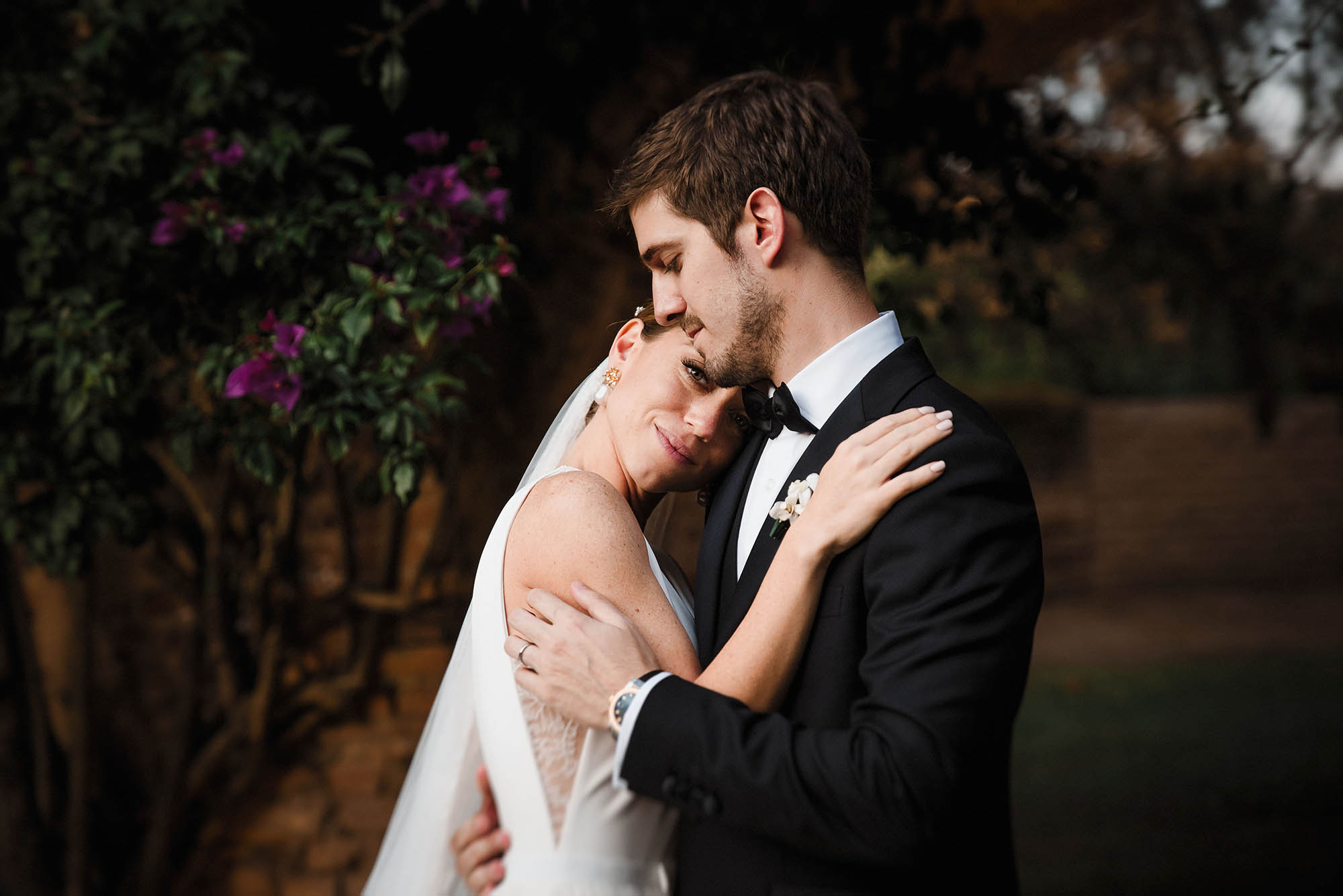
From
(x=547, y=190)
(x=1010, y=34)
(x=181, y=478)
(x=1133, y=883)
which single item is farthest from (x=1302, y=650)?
(x=181, y=478)

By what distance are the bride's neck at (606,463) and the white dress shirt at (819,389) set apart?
314 millimetres

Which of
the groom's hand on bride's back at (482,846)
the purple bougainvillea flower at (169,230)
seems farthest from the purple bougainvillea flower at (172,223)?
the groom's hand on bride's back at (482,846)

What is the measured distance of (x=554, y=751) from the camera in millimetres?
1841

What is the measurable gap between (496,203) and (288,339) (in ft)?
1.79

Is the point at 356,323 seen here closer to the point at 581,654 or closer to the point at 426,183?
the point at 426,183

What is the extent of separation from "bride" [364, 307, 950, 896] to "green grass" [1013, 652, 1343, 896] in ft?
13.1

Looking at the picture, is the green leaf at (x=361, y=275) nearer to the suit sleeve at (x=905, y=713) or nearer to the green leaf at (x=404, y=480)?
the green leaf at (x=404, y=480)

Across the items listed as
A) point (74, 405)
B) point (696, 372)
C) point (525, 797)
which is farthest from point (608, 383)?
point (74, 405)

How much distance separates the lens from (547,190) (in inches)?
129

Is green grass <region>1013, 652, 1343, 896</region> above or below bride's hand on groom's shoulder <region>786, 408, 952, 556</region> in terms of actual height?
below

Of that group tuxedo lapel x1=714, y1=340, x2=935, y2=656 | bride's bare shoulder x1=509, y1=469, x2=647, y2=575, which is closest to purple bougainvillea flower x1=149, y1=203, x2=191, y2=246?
bride's bare shoulder x1=509, y1=469, x2=647, y2=575

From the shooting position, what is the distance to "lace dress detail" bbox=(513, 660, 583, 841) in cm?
184

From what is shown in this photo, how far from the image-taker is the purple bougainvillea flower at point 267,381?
2.06m

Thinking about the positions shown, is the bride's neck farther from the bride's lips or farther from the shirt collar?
the shirt collar
